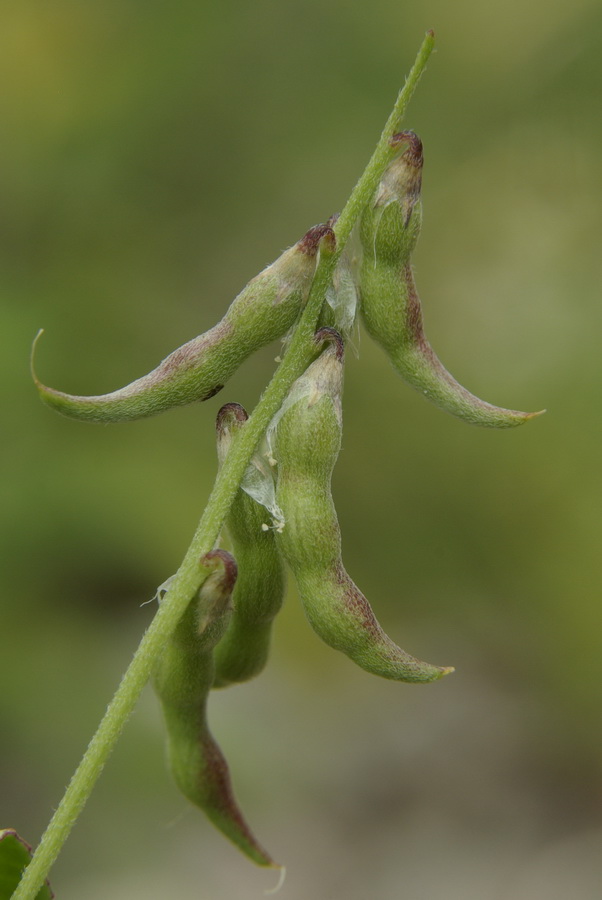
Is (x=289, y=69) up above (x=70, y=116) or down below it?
above

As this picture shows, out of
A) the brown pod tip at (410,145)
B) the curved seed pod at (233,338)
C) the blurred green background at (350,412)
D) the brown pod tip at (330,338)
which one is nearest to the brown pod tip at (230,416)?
the curved seed pod at (233,338)

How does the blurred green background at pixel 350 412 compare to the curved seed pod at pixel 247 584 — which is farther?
the blurred green background at pixel 350 412

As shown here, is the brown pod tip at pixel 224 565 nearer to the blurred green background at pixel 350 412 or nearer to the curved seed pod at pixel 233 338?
the curved seed pod at pixel 233 338

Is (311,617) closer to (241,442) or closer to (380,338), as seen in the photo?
(241,442)

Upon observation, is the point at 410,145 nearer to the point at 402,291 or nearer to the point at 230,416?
the point at 402,291

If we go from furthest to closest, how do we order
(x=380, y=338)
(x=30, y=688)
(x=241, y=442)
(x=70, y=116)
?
(x=70, y=116), (x=30, y=688), (x=380, y=338), (x=241, y=442)

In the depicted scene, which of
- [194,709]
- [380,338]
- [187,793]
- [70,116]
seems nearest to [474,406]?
[380,338]

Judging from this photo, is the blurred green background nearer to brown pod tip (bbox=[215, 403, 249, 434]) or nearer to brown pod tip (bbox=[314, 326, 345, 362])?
brown pod tip (bbox=[215, 403, 249, 434])
